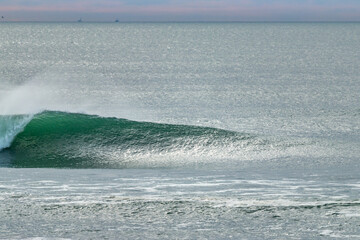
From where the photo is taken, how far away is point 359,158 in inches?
861

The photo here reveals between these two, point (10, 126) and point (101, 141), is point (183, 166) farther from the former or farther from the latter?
point (10, 126)

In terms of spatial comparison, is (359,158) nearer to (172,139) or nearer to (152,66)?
(172,139)

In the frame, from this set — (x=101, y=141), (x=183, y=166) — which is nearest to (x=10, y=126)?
(x=101, y=141)

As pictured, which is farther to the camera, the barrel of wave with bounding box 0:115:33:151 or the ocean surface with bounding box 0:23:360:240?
the barrel of wave with bounding box 0:115:33:151

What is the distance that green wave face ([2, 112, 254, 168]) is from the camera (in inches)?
886

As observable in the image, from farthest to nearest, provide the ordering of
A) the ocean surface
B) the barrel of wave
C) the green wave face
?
the barrel of wave, the green wave face, the ocean surface

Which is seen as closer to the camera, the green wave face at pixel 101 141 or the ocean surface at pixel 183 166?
the ocean surface at pixel 183 166

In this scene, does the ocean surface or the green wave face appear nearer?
the ocean surface

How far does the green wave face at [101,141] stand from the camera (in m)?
22.5

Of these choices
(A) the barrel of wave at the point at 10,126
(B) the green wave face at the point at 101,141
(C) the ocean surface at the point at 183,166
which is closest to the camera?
(C) the ocean surface at the point at 183,166

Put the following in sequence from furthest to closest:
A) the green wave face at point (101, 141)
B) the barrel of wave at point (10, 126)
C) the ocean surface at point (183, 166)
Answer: the barrel of wave at point (10, 126) < the green wave face at point (101, 141) < the ocean surface at point (183, 166)

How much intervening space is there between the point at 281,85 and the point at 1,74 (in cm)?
2754

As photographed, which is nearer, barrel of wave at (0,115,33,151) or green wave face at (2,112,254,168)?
green wave face at (2,112,254,168)

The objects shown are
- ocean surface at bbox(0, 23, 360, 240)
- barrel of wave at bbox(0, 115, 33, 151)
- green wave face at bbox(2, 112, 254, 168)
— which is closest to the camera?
ocean surface at bbox(0, 23, 360, 240)
